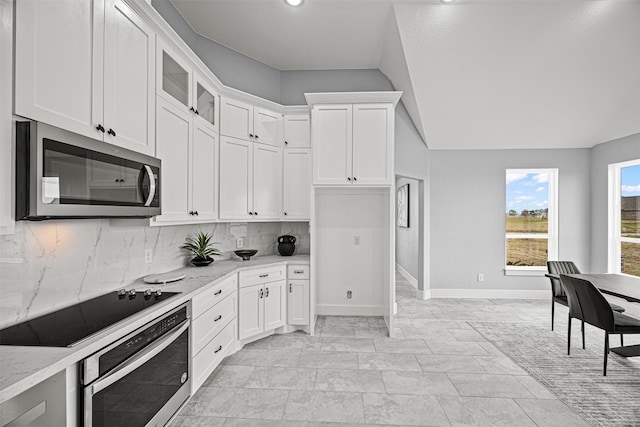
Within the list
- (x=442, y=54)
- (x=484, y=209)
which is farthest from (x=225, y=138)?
(x=484, y=209)

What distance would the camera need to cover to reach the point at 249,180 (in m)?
3.71

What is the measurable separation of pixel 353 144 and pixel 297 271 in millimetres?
1603

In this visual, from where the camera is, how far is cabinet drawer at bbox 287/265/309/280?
377 centimetres

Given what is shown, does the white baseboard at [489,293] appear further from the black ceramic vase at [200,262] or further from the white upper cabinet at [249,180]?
the black ceramic vase at [200,262]

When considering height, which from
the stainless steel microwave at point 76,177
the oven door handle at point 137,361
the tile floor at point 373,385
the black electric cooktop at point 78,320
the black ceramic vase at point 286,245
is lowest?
the tile floor at point 373,385

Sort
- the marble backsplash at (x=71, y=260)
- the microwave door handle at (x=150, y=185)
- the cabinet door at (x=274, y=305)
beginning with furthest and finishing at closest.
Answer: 1. the cabinet door at (x=274, y=305)
2. the microwave door handle at (x=150, y=185)
3. the marble backsplash at (x=71, y=260)

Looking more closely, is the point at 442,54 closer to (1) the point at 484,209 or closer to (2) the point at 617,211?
(1) the point at 484,209

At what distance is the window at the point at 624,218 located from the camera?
14.9 ft

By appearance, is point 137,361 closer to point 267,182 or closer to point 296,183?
point 267,182

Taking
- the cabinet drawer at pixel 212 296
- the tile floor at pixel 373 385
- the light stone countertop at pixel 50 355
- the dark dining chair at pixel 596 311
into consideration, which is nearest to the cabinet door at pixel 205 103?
the cabinet drawer at pixel 212 296

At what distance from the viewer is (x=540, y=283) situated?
5.36 m

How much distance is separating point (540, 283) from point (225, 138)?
541cm

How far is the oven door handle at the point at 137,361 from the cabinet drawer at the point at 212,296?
0.23 meters

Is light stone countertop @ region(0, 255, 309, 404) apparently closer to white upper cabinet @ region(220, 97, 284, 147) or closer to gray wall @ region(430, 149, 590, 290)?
white upper cabinet @ region(220, 97, 284, 147)
